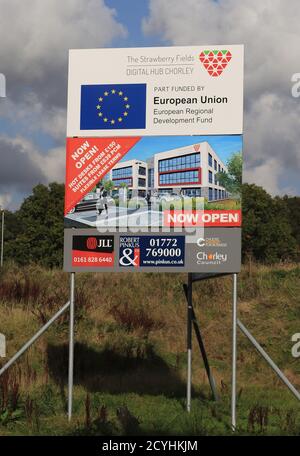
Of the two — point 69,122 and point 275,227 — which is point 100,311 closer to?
point 69,122

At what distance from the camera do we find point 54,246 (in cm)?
5297

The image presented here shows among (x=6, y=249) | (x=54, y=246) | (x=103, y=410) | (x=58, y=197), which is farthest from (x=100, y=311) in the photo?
(x=6, y=249)

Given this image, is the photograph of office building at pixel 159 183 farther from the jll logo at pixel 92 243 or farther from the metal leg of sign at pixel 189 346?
the metal leg of sign at pixel 189 346

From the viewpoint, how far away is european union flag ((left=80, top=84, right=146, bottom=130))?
378 inches

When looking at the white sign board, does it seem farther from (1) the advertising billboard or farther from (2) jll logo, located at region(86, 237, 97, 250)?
(2) jll logo, located at region(86, 237, 97, 250)

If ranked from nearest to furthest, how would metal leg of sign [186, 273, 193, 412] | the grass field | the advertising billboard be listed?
the advertising billboard → the grass field → metal leg of sign [186, 273, 193, 412]

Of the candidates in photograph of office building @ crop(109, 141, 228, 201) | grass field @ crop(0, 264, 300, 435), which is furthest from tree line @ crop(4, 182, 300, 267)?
photograph of office building @ crop(109, 141, 228, 201)

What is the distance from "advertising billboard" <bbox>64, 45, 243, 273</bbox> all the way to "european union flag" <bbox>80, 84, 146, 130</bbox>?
0.05ft

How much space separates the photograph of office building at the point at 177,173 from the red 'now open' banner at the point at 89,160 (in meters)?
0.18

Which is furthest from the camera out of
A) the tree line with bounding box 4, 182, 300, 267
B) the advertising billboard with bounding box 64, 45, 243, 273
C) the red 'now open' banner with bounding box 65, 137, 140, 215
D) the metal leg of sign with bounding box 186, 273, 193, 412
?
the tree line with bounding box 4, 182, 300, 267

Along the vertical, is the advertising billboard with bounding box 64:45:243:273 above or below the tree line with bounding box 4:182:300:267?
below

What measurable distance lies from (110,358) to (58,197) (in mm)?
43881

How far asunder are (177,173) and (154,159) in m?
0.44

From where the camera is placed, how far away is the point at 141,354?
15.3 meters
